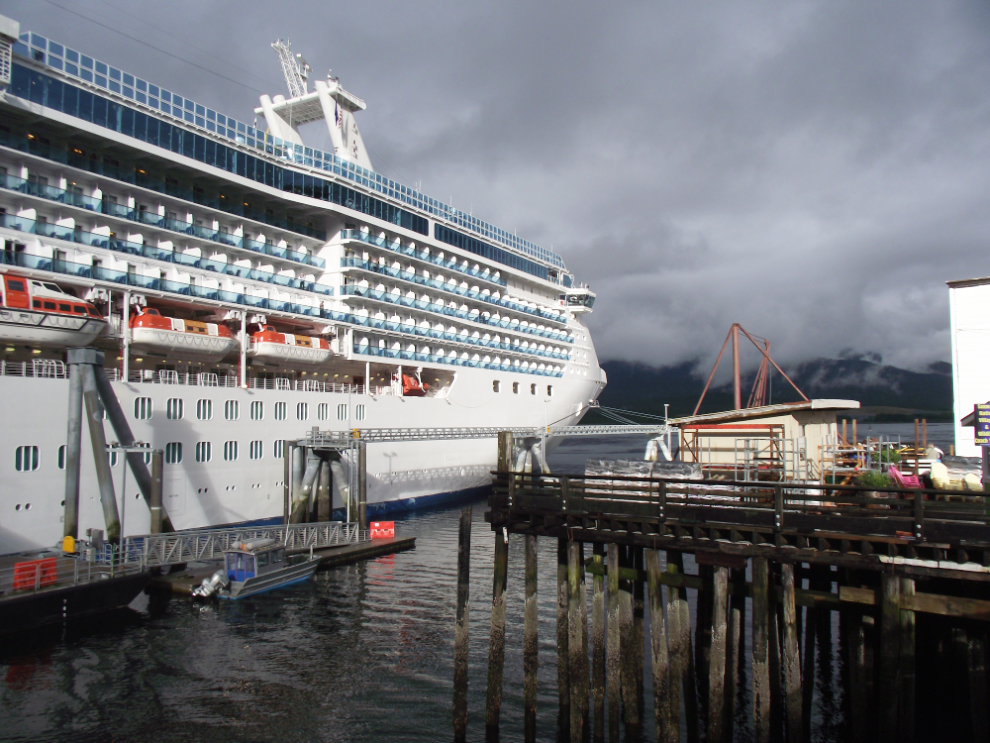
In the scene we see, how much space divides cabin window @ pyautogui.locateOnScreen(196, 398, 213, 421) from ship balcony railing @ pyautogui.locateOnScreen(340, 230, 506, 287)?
13.7 metres

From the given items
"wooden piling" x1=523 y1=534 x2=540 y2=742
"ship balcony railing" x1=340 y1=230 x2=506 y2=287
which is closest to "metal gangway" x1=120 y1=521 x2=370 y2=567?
"wooden piling" x1=523 y1=534 x2=540 y2=742

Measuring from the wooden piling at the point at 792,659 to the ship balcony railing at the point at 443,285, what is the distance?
31.1 meters

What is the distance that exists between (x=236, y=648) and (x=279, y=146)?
28118 millimetres

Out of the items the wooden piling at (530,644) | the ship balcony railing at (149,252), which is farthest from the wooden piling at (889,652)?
the ship balcony railing at (149,252)

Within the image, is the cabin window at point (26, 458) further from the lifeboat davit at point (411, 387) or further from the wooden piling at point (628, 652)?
the wooden piling at point (628, 652)

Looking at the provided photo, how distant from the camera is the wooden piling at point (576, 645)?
37.7ft

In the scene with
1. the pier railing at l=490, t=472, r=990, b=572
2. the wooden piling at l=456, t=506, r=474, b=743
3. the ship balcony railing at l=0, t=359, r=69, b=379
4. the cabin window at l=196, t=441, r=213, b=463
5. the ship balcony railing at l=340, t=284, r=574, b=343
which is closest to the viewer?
the pier railing at l=490, t=472, r=990, b=572

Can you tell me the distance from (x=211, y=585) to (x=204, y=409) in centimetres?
874

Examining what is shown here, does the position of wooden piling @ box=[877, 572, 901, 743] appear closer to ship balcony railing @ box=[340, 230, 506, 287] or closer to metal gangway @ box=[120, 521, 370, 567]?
metal gangway @ box=[120, 521, 370, 567]

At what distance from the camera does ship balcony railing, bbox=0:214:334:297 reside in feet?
81.4

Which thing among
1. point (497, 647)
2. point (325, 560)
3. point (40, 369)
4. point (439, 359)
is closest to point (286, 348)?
point (40, 369)

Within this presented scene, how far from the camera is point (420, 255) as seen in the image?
137ft

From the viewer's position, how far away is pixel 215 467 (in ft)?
89.7

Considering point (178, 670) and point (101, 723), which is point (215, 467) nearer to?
point (178, 670)
